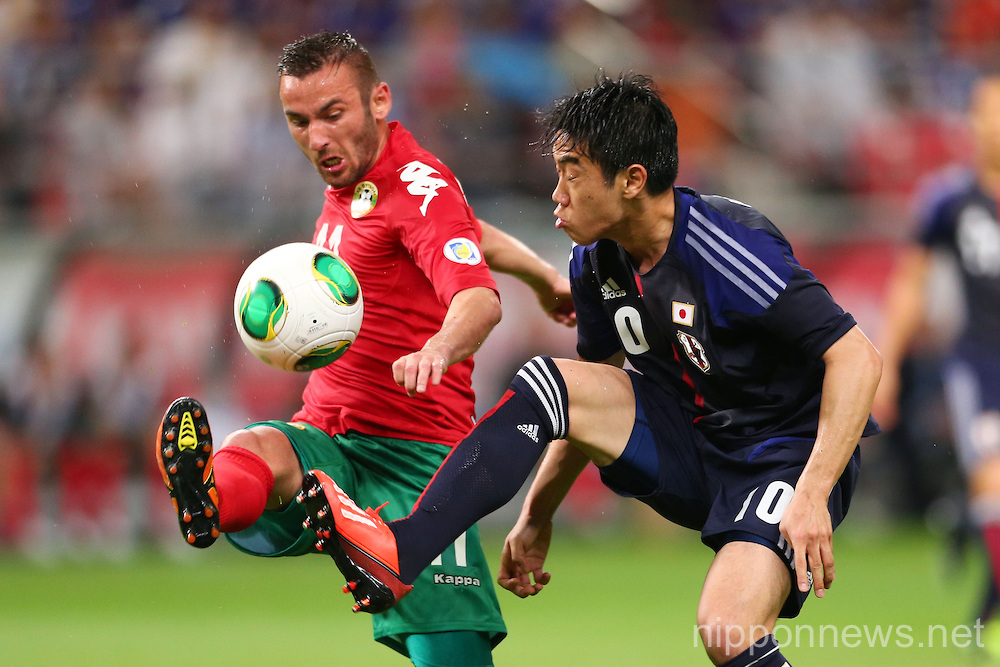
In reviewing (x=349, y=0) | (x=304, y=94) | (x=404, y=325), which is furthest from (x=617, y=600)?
(x=349, y=0)

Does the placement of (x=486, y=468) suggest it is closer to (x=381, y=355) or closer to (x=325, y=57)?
(x=381, y=355)

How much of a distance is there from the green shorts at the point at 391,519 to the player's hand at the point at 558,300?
33.1 inches

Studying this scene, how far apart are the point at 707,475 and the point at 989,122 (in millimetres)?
3525

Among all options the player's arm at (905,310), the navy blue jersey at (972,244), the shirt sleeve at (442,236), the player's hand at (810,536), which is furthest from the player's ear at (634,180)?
the navy blue jersey at (972,244)

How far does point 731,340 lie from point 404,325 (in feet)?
4.02

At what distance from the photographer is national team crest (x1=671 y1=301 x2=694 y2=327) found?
13.3 feet

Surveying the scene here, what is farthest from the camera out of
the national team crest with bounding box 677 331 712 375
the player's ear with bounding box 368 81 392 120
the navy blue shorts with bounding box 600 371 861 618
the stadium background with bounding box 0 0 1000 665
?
the stadium background with bounding box 0 0 1000 665

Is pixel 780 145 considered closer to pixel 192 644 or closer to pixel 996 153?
pixel 996 153

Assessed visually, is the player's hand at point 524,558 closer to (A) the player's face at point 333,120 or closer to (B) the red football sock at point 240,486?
(B) the red football sock at point 240,486

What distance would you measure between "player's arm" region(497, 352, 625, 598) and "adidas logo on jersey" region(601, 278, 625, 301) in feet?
1.72

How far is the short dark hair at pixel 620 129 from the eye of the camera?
3988 mm

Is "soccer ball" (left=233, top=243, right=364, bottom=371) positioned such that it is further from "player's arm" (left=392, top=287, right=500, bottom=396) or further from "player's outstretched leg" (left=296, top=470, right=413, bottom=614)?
"player's outstretched leg" (left=296, top=470, right=413, bottom=614)

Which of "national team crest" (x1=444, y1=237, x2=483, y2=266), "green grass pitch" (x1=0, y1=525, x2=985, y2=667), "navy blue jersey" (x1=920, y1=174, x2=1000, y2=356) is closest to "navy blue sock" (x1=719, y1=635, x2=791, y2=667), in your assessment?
"national team crest" (x1=444, y1=237, x2=483, y2=266)

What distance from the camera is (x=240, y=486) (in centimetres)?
401
